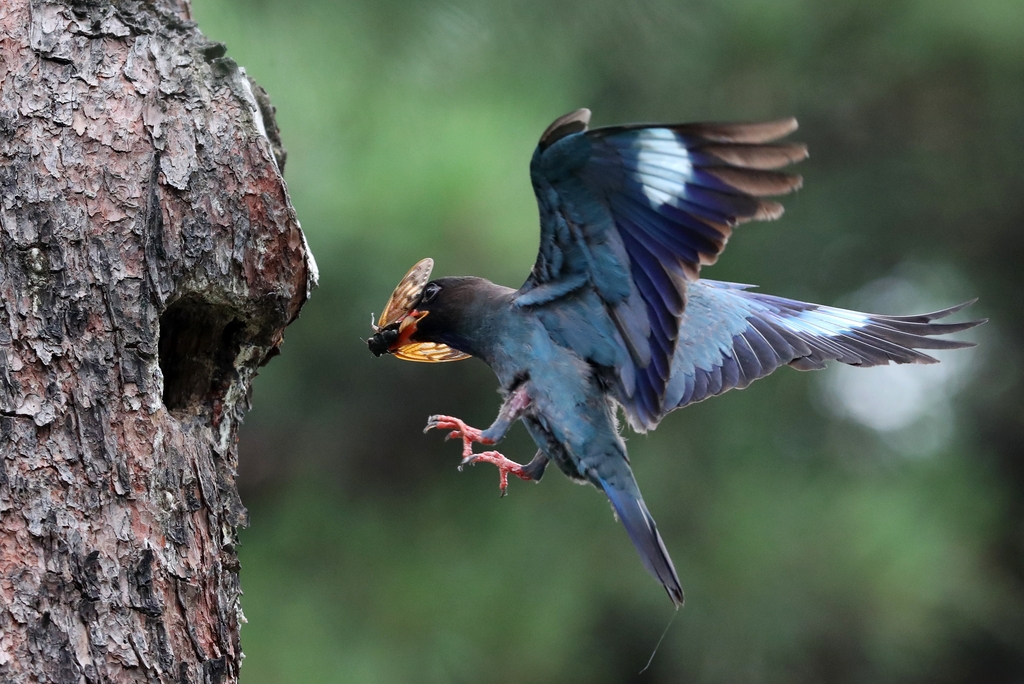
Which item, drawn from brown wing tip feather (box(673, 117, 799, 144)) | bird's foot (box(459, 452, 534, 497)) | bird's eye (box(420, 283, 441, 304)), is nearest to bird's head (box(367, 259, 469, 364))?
bird's eye (box(420, 283, 441, 304))

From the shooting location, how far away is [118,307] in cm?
168

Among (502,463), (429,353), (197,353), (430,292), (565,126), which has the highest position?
(565,126)

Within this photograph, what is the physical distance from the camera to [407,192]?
3141 mm

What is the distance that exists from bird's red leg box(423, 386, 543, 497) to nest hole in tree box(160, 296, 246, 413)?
1.38 feet

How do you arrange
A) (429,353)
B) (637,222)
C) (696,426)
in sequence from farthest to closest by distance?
(696,426) < (429,353) < (637,222)

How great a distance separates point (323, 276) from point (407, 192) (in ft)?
1.26

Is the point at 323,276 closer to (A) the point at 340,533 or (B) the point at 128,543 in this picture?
(A) the point at 340,533

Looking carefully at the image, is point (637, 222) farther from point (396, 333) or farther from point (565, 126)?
point (396, 333)

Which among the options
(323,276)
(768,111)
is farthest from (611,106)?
(323,276)

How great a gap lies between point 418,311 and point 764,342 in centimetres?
82

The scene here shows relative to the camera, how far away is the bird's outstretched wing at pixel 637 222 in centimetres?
162

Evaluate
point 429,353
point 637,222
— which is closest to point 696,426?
point 429,353

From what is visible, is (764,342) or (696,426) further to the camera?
(696,426)

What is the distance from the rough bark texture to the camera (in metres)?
1.58
